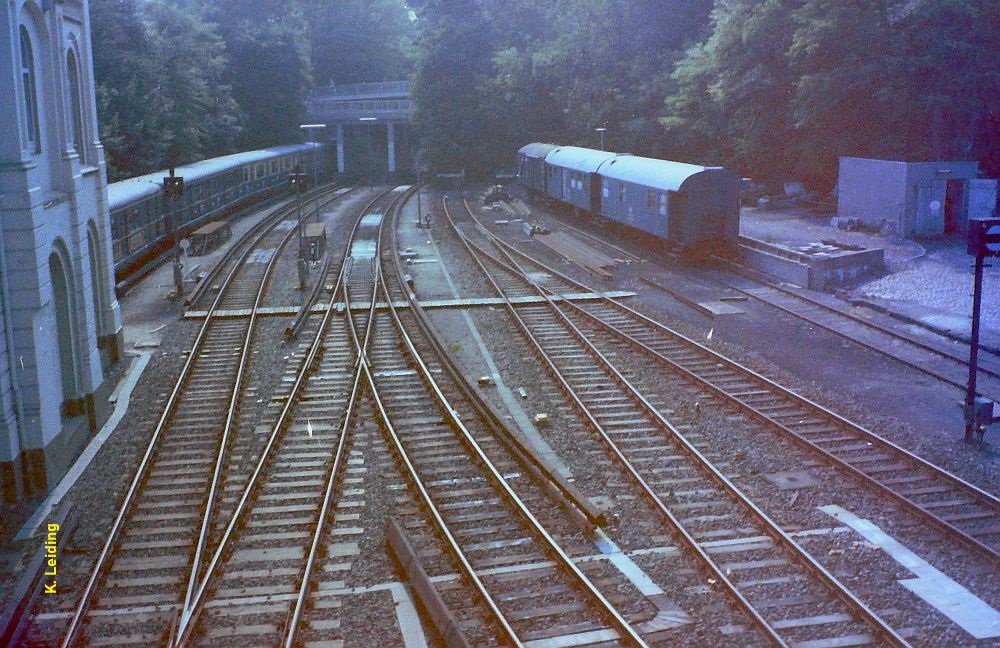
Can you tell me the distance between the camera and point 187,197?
3509 cm

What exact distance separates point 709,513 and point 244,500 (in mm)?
5769

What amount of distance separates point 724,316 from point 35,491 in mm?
14943

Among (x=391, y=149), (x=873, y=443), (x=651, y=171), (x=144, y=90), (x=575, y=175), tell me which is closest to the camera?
(x=873, y=443)

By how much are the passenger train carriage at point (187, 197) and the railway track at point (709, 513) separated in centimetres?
1349

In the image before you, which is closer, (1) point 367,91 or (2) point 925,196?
(2) point 925,196

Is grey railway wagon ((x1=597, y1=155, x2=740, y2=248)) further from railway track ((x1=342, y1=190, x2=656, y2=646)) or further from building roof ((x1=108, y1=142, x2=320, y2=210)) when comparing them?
building roof ((x1=108, y1=142, x2=320, y2=210))

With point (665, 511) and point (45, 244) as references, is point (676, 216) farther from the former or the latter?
point (45, 244)

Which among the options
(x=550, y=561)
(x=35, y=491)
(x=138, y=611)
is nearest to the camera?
(x=138, y=611)

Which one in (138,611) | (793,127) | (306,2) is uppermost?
(306,2)

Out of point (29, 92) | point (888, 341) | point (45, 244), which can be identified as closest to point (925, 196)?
point (888, 341)

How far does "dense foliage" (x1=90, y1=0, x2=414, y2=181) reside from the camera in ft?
139

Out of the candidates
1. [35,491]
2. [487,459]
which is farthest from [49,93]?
[487,459]

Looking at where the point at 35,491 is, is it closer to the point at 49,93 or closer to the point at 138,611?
the point at 138,611

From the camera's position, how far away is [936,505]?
11469 millimetres
